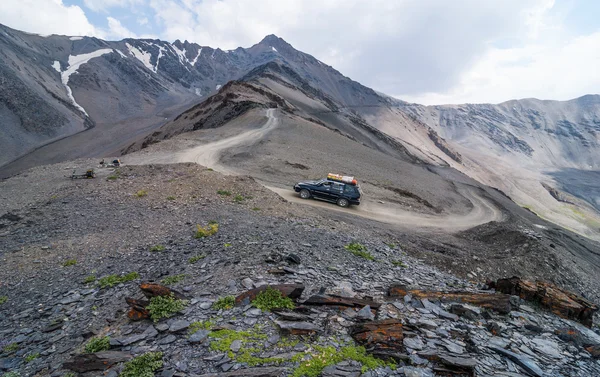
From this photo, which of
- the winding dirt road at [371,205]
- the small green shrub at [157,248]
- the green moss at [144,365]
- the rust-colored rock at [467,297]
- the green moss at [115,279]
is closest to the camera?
the green moss at [144,365]

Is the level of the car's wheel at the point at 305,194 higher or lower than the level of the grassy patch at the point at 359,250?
higher

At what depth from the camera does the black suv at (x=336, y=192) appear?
2316cm

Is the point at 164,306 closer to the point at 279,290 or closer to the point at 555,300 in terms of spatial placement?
the point at 279,290

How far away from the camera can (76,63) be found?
138125 millimetres

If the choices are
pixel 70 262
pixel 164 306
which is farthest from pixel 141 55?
pixel 164 306

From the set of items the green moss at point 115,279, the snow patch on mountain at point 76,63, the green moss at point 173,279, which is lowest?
the green moss at point 115,279

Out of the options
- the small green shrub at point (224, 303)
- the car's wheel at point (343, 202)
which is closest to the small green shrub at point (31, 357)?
the small green shrub at point (224, 303)

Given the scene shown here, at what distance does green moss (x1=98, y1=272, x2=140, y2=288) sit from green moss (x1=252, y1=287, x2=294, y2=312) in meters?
4.98

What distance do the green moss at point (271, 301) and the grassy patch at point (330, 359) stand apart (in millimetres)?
1547

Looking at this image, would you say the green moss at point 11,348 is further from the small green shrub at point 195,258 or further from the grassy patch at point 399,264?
the grassy patch at point 399,264

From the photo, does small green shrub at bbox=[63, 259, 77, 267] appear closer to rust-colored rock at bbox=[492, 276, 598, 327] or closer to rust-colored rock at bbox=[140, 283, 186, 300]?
rust-colored rock at bbox=[140, 283, 186, 300]

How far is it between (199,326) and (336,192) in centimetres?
1747

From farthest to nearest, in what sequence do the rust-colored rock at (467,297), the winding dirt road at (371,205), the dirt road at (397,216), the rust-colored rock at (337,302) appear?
the winding dirt road at (371,205)
the dirt road at (397,216)
the rust-colored rock at (467,297)
the rust-colored rock at (337,302)

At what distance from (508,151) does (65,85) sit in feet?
717
